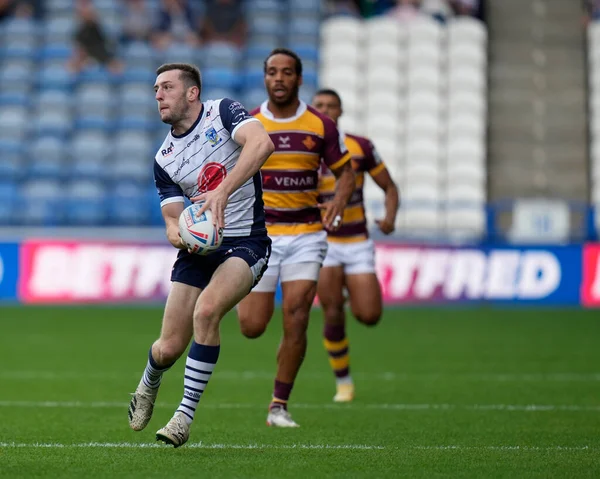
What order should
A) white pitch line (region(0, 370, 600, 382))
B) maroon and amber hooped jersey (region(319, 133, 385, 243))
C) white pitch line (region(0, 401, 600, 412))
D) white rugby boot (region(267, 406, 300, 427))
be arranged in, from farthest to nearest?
white pitch line (region(0, 370, 600, 382)) → maroon and amber hooped jersey (region(319, 133, 385, 243)) → white pitch line (region(0, 401, 600, 412)) → white rugby boot (region(267, 406, 300, 427))

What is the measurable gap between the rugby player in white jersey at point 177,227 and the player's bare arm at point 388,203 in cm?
303

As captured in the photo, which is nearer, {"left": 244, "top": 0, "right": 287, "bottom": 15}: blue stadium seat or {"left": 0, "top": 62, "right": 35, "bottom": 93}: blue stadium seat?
→ {"left": 0, "top": 62, "right": 35, "bottom": 93}: blue stadium seat

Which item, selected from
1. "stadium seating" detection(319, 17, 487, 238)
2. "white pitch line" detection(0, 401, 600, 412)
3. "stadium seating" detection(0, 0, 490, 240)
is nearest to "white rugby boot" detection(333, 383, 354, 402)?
"white pitch line" detection(0, 401, 600, 412)

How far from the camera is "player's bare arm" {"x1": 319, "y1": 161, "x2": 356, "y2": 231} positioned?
328 inches

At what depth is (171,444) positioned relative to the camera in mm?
6621

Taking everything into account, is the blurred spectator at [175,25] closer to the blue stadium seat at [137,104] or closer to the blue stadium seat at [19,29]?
the blue stadium seat at [137,104]

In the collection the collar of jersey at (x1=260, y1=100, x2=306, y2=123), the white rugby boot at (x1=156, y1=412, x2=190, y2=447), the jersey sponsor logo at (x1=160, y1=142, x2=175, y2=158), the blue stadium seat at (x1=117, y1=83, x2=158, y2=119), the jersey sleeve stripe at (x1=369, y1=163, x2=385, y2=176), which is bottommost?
the white rugby boot at (x1=156, y1=412, x2=190, y2=447)

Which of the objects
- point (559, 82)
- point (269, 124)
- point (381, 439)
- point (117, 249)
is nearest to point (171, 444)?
point (381, 439)

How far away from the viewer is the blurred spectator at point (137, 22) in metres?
25.1

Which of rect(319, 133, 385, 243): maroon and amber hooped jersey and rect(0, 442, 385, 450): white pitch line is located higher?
rect(319, 133, 385, 243): maroon and amber hooped jersey

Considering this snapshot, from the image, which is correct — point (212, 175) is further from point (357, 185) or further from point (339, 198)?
point (357, 185)

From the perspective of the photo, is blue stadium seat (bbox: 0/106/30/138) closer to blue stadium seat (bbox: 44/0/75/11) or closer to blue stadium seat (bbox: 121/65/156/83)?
blue stadium seat (bbox: 121/65/156/83)

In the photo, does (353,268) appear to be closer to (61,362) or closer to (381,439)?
(381,439)

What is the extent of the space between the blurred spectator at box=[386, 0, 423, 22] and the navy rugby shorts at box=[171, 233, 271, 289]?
63.9 ft
